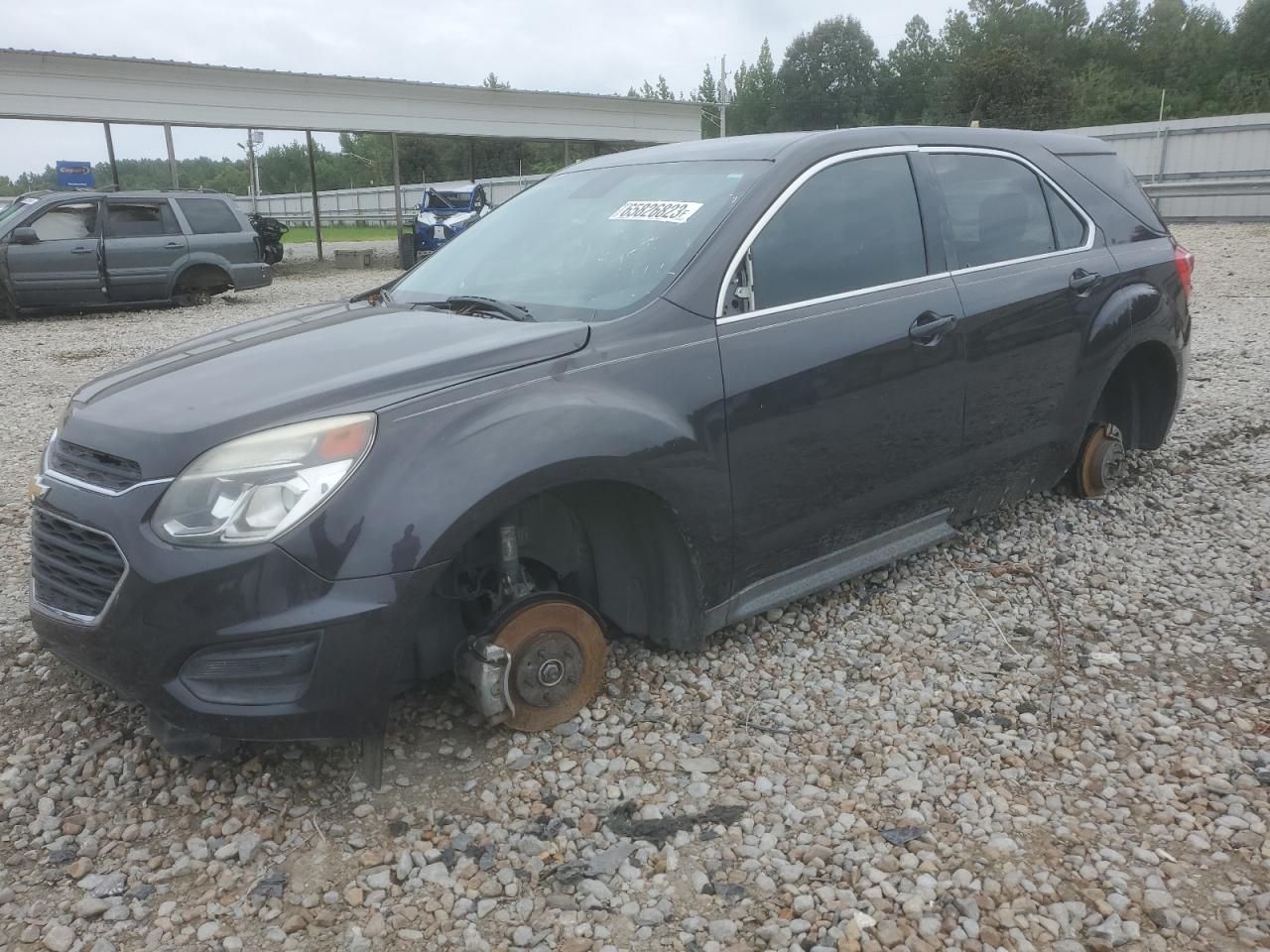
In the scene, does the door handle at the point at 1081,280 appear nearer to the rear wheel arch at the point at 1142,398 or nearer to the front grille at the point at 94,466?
the rear wheel arch at the point at 1142,398

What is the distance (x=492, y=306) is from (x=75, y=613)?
4.93 ft

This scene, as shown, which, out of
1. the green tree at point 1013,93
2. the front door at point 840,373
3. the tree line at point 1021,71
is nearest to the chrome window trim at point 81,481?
the front door at point 840,373

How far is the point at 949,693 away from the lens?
3195 millimetres

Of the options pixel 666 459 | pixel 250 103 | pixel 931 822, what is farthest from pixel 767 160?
pixel 250 103

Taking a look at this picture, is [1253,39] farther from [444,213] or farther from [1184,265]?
[1184,265]

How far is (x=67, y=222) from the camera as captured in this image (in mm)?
12867

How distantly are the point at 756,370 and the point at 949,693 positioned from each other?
1228 millimetres

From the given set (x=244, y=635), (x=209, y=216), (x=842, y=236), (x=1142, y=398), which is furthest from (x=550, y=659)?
(x=209, y=216)

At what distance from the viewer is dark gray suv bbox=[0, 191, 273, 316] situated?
1264cm

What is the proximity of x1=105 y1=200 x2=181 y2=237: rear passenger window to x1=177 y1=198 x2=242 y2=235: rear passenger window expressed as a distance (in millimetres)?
251

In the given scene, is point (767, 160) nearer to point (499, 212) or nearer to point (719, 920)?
point (499, 212)

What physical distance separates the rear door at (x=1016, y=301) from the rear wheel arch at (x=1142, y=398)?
642mm

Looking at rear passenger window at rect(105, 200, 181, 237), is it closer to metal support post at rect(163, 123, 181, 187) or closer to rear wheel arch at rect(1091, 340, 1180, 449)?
metal support post at rect(163, 123, 181, 187)

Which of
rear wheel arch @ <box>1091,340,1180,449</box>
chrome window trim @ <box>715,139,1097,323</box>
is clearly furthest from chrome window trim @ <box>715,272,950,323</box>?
rear wheel arch @ <box>1091,340,1180,449</box>
